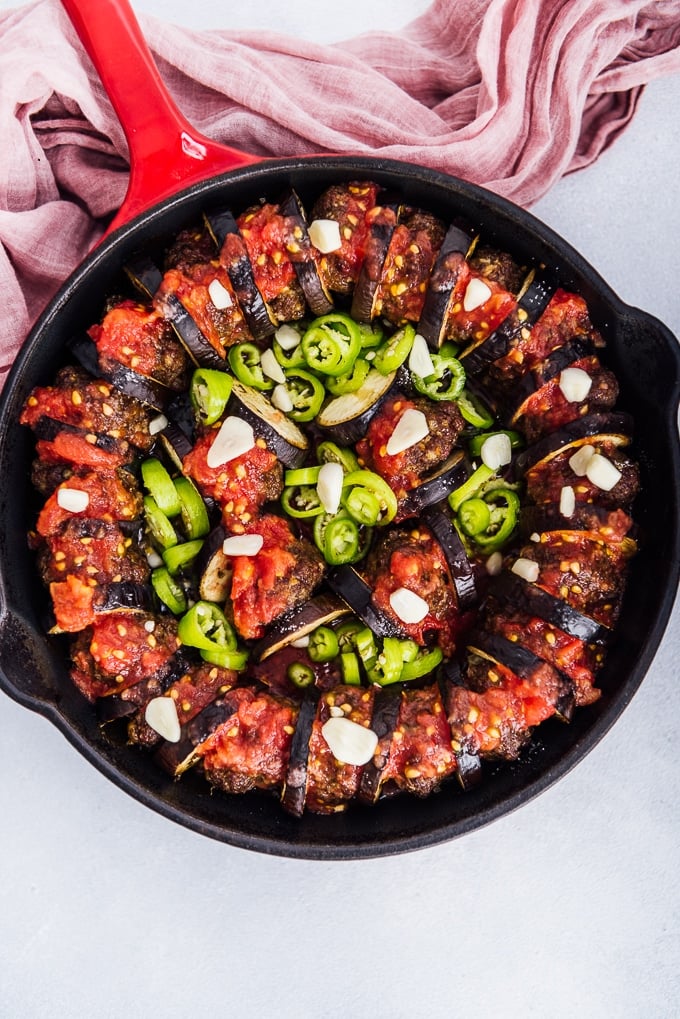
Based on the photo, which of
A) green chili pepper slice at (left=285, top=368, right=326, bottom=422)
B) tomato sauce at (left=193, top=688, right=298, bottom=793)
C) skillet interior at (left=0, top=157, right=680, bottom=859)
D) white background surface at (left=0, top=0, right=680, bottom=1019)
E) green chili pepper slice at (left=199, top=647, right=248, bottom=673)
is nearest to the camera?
skillet interior at (left=0, top=157, right=680, bottom=859)

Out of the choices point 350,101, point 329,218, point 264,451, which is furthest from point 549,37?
point 264,451

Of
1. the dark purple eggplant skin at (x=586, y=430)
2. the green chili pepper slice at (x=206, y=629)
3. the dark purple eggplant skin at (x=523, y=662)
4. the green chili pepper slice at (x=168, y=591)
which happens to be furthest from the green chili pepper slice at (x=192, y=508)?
the dark purple eggplant skin at (x=586, y=430)

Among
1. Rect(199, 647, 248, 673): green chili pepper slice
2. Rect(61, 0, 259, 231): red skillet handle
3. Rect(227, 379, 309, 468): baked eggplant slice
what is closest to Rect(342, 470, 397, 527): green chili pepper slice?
Rect(227, 379, 309, 468): baked eggplant slice

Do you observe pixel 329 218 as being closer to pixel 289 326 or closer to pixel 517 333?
pixel 289 326

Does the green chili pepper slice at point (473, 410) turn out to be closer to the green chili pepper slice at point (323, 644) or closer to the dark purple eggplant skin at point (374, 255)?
the dark purple eggplant skin at point (374, 255)

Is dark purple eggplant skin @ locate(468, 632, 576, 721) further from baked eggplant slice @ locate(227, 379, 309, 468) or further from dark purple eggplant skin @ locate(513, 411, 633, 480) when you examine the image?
baked eggplant slice @ locate(227, 379, 309, 468)

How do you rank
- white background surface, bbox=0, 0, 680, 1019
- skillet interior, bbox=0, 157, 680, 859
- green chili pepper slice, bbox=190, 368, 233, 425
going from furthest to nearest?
white background surface, bbox=0, 0, 680, 1019
green chili pepper slice, bbox=190, 368, 233, 425
skillet interior, bbox=0, 157, 680, 859
